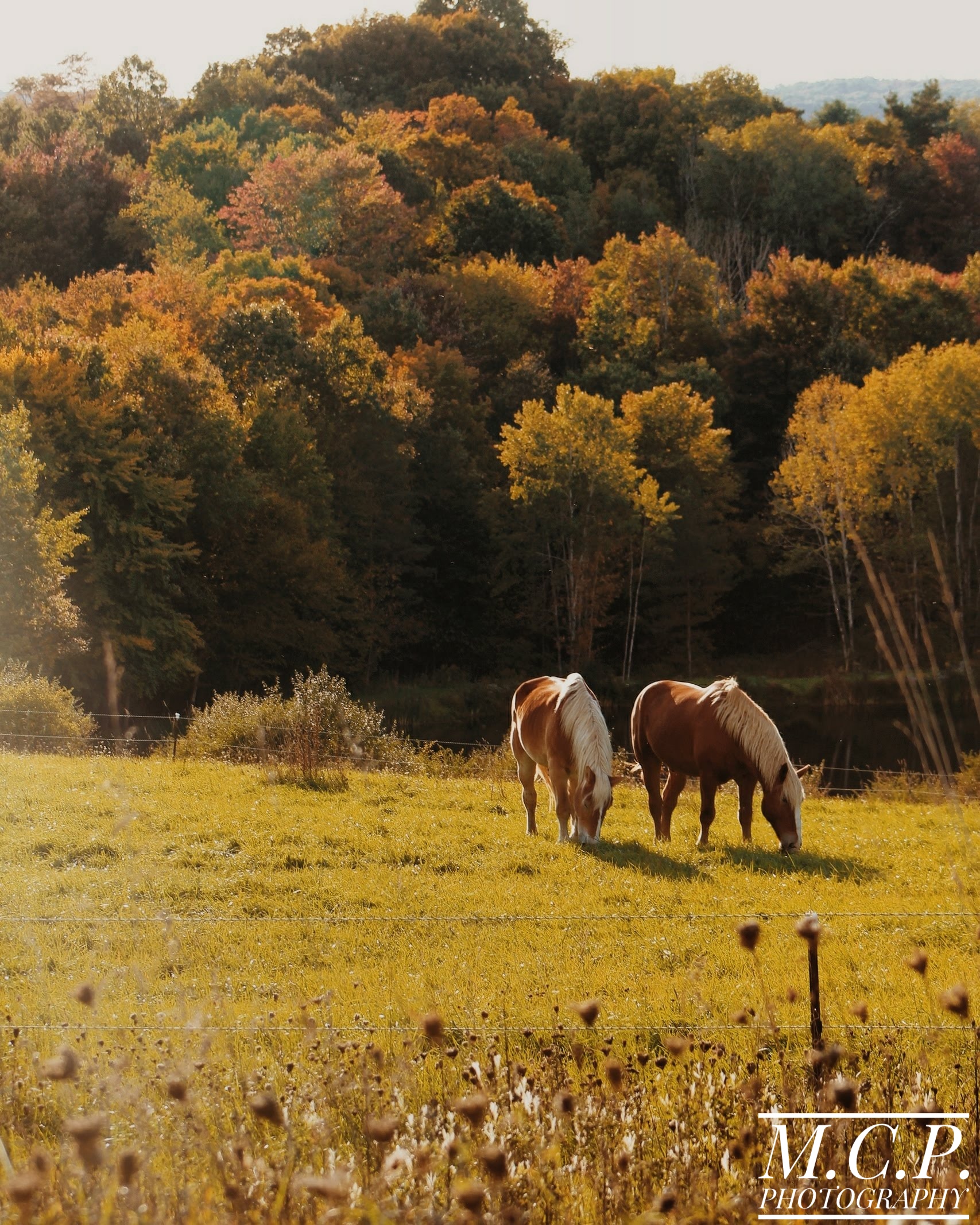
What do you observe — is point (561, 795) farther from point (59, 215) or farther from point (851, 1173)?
point (59, 215)

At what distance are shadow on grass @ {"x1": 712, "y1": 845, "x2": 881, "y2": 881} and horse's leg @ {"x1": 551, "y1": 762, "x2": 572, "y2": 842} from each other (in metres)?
1.60

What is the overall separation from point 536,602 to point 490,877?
34934 millimetres

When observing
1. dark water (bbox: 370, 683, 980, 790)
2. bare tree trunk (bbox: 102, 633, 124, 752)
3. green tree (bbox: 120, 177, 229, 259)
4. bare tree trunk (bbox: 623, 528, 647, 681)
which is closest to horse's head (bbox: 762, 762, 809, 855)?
dark water (bbox: 370, 683, 980, 790)

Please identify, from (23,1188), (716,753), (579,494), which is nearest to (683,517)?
(579,494)

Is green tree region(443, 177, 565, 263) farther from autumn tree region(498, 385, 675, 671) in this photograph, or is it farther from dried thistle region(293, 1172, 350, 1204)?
dried thistle region(293, 1172, 350, 1204)

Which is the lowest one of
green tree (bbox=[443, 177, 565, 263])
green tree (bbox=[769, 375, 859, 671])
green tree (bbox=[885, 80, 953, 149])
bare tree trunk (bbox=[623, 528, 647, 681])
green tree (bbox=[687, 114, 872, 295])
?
bare tree trunk (bbox=[623, 528, 647, 681])

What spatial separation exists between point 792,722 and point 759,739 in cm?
2568

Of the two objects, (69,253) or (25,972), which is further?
(69,253)

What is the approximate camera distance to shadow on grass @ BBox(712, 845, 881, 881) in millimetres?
11375

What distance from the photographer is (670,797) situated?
44.6 feet

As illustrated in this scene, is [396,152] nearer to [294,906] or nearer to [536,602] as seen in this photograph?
[536,602]

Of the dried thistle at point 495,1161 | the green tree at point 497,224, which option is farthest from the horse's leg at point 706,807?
the green tree at point 497,224

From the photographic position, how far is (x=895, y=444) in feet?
146

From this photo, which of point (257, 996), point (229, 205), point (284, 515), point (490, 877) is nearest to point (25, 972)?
point (257, 996)
